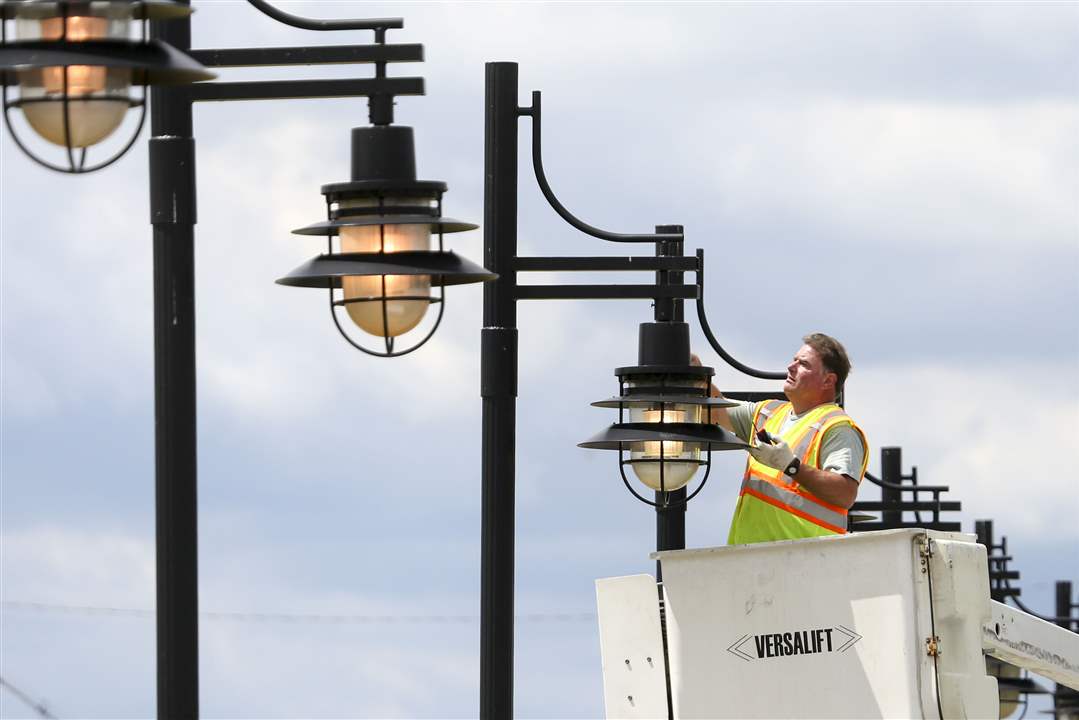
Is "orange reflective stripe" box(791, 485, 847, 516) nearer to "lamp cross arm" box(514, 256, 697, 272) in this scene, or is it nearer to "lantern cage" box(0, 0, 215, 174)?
"lamp cross arm" box(514, 256, 697, 272)

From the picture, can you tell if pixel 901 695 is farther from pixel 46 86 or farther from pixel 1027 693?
pixel 1027 693

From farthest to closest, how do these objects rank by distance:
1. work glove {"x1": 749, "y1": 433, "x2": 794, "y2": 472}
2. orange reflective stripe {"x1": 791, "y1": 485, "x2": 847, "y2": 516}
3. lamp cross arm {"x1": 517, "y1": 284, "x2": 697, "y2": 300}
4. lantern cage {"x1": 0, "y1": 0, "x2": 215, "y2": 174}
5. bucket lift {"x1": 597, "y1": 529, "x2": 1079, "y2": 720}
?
lamp cross arm {"x1": 517, "y1": 284, "x2": 697, "y2": 300} → orange reflective stripe {"x1": 791, "y1": 485, "x2": 847, "y2": 516} → work glove {"x1": 749, "y1": 433, "x2": 794, "y2": 472} → bucket lift {"x1": 597, "y1": 529, "x2": 1079, "y2": 720} → lantern cage {"x1": 0, "y1": 0, "x2": 215, "y2": 174}

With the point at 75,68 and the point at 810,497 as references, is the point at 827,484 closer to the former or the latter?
the point at 810,497

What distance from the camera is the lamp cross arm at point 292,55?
8031 millimetres

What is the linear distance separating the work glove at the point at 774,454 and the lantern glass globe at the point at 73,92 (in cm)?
393

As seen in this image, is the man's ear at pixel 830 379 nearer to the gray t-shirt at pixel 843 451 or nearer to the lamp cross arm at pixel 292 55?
the gray t-shirt at pixel 843 451

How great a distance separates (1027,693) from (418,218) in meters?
13.7

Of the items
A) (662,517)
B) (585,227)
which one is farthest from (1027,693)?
(585,227)

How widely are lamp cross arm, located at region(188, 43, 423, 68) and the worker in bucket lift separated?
9.71ft

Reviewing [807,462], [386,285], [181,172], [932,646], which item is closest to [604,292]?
[807,462]

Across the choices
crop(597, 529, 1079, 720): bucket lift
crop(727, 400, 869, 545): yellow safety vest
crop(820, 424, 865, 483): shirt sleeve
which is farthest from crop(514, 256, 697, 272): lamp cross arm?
crop(597, 529, 1079, 720): bucket lift

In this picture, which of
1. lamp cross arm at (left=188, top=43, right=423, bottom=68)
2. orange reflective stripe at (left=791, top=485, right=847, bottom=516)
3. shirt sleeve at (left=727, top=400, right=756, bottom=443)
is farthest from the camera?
shirt sleeve at (left=727, top=400, right=756, bottom=443)

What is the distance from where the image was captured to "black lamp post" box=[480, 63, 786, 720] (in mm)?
10320

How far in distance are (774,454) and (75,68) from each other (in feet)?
13.6
